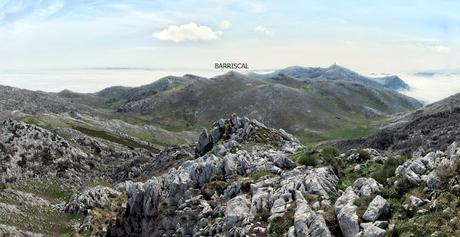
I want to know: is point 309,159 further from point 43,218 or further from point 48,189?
point 48,189

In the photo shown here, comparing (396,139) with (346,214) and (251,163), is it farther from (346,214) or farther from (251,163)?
(346,214)

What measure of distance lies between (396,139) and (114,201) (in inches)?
2569

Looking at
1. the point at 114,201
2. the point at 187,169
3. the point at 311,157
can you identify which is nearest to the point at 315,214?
the point at 311,157

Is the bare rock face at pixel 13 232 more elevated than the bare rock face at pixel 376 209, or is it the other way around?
the bare rock face at pixel 376 209

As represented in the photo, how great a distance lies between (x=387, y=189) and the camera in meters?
39.1

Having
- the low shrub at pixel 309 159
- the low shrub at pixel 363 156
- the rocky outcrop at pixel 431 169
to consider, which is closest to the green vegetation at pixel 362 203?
the rocky outcrop at pixel 431 169

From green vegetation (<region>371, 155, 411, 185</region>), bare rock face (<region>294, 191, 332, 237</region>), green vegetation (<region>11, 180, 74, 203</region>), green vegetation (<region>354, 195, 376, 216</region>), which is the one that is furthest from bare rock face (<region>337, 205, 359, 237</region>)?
green vegetation (<region>11, 180, 74, 203</region>)

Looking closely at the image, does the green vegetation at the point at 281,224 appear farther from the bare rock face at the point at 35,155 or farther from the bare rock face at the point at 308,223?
the bare rock face at the point at 35,155

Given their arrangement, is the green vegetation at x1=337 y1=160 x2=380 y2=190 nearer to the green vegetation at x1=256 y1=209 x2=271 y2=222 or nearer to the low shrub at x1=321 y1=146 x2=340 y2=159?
the low shrub at x1=321 y1=146 x2=340 y2=159

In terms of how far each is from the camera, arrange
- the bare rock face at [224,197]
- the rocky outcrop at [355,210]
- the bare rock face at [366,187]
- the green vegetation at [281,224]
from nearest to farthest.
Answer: the rocky outcrop at [355,210] → the green vegetation at [281,224] → the bare rock face at [366,187] → the bare rock face at [224,197]

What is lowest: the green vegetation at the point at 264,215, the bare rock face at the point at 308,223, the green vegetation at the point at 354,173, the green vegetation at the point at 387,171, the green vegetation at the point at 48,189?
the green vegetation at the point at 48,189

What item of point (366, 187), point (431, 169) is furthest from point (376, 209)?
point (431, 169)

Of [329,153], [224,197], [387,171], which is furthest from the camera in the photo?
[329,153]

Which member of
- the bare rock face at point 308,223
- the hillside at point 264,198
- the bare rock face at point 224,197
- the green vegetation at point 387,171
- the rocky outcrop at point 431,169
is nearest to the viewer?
the hillside at point 264,198
